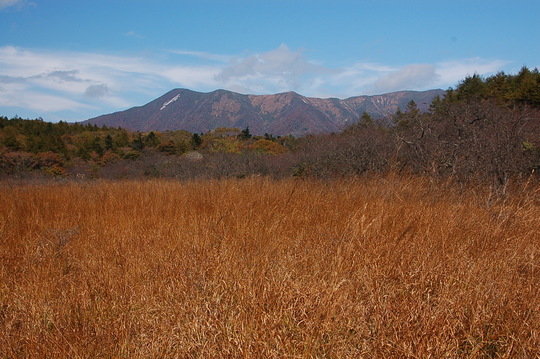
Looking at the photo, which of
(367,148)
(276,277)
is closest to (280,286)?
(276,277)

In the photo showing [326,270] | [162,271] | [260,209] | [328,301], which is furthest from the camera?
[260,209]

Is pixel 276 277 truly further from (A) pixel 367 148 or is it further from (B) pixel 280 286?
(A) pixel 367 148

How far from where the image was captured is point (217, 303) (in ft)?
5.82

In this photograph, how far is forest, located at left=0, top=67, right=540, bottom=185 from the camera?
19.6ft

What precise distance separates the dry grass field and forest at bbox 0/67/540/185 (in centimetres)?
229

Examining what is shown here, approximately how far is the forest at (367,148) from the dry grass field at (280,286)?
90.3 inches

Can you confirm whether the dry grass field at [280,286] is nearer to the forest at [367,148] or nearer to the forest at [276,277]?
the forest at [276,277]

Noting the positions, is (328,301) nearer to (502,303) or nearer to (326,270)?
(326,270)

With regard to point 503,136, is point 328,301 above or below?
below

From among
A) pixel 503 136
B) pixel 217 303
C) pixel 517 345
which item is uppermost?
pixel 503 136

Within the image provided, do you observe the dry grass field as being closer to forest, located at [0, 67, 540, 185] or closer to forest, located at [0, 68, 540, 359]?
forest, located at [0, 68, 540, 359]

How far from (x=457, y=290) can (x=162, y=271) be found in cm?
181

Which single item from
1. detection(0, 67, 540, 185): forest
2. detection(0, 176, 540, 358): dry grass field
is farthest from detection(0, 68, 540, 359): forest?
detection(0, 67, 540, 185): forest

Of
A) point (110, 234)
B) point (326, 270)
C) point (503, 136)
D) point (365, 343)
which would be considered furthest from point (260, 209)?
point (503, 136)
